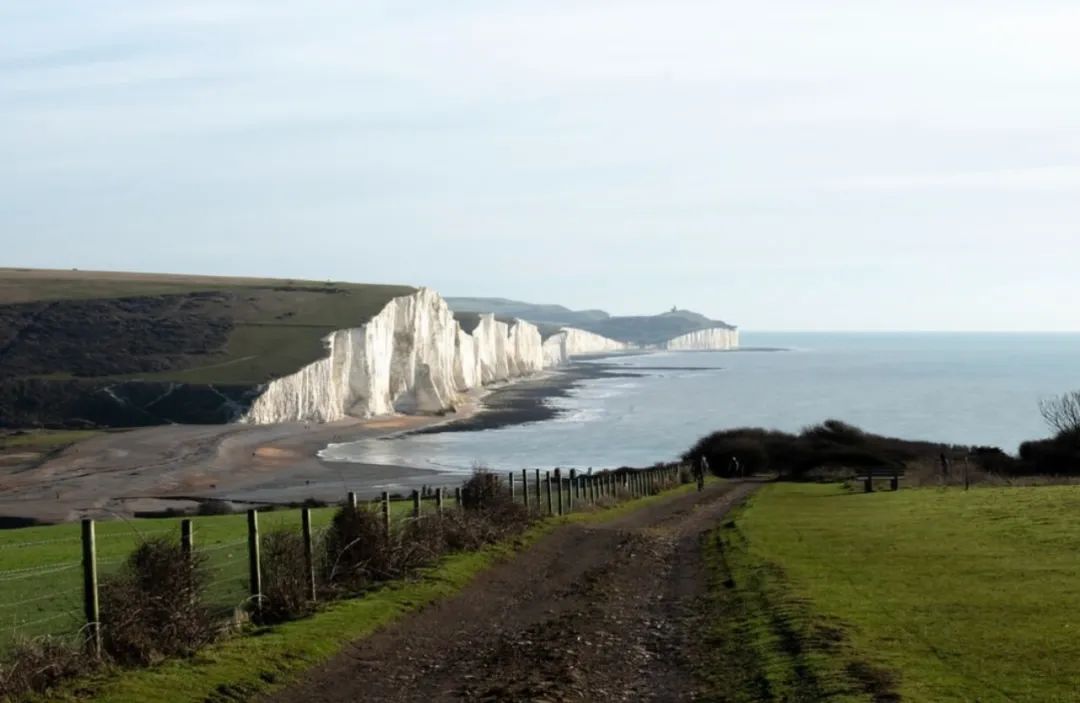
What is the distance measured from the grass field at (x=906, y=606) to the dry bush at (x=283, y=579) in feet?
15.6

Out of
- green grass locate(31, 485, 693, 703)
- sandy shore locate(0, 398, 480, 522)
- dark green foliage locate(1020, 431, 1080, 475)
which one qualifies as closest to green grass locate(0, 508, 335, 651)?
green grass locate(31, 485, 693, 703)

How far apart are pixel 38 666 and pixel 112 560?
35.2 ft

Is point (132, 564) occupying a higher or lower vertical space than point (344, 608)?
higher

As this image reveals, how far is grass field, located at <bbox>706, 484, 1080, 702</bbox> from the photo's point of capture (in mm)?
10984

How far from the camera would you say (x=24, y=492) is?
5403 centimetres

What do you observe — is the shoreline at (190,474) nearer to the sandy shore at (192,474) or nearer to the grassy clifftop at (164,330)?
the sandy shore at (192,474)

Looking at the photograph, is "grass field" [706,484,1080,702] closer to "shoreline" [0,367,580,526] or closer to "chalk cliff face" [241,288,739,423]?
"shoreline" [0,367,580,526]

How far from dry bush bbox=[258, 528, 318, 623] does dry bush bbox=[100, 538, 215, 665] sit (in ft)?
4.51

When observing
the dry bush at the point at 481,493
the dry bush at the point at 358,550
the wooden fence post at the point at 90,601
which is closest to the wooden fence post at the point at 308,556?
the dry bush at the point at 358,550

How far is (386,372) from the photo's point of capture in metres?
114

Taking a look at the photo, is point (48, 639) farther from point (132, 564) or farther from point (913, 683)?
point (913, 683)

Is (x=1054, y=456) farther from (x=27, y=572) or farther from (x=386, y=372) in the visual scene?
(x=386, y=372)

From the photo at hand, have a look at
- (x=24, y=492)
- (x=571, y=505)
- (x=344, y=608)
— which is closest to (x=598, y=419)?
(x=24, y=492)

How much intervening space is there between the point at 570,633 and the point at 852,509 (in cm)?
2092
